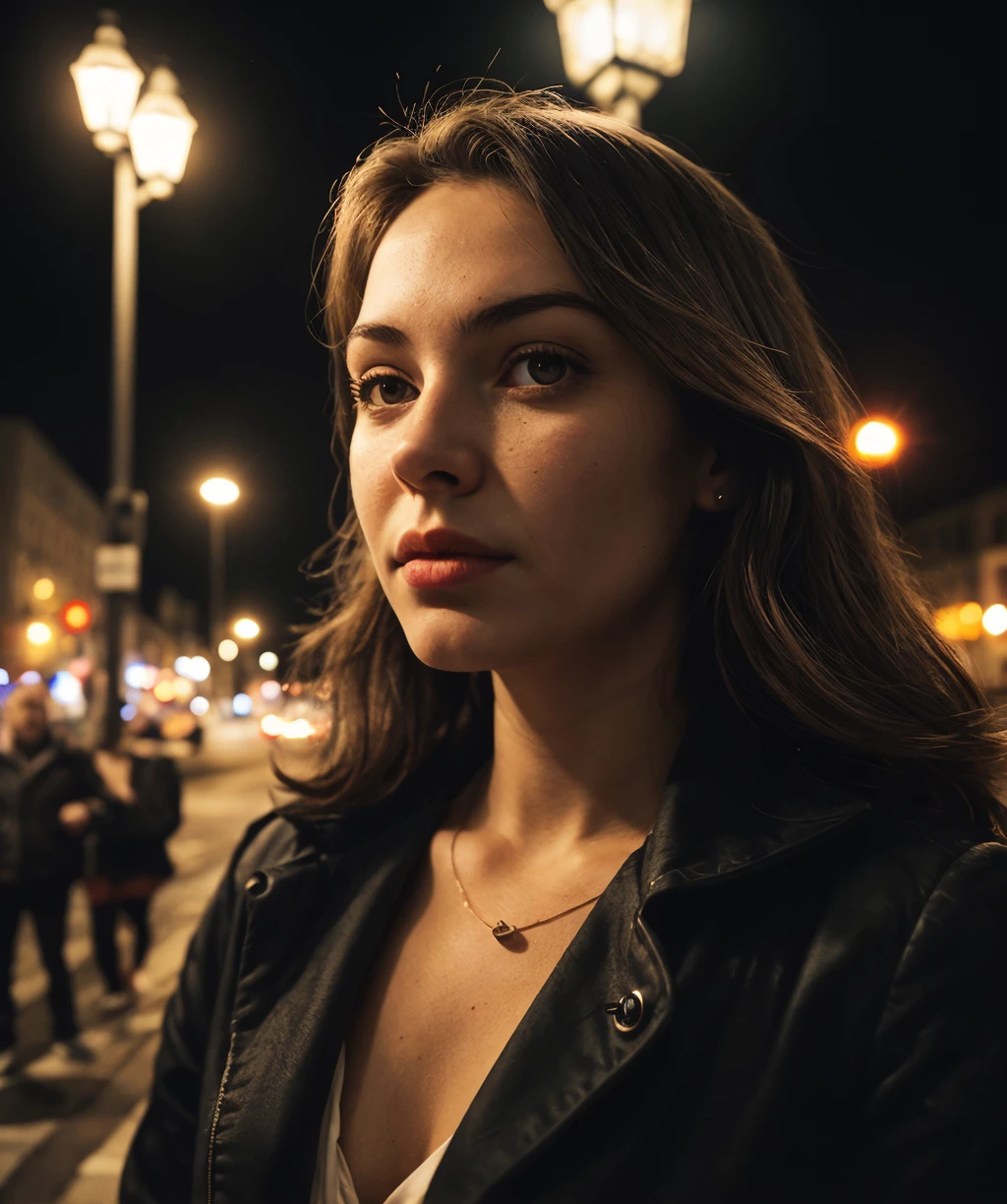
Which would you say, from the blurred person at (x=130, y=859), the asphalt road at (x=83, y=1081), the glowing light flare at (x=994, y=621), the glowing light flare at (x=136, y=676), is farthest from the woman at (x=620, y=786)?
the glowing light flare at (x=994, y=621)

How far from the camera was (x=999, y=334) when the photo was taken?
198 cm

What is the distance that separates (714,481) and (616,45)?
81 cm

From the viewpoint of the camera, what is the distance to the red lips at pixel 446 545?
115 cm

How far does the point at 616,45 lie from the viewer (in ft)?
5.07

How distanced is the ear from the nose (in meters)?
0.34

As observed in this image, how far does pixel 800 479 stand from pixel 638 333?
325 millimetres

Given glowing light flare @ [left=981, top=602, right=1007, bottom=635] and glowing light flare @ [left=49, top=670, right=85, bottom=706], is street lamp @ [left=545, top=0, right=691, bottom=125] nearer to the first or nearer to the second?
glowing light flare @ [left=981, top=602, right=1007, bottom=635]

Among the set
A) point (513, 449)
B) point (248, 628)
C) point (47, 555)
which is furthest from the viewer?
point (47, 555)

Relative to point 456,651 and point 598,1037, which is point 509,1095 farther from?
point 456,651

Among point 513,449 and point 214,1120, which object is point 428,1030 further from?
point 513,449

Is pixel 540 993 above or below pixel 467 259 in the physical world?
below

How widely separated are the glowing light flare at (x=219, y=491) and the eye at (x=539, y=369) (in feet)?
2.99

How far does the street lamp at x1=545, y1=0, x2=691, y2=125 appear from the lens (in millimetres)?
1538

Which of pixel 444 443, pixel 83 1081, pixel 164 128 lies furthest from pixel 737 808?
pixel 83 1081
